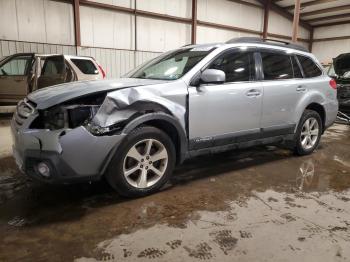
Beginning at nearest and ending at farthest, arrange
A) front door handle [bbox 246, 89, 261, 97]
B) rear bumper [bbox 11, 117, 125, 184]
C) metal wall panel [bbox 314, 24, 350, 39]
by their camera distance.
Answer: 1. rear bumper [bbox 11, 117, 125, 184]
2. front door handle [bbox 246, 89, 261, 97]
3. metal wall panel [bbox 314, 24, 350, 39]

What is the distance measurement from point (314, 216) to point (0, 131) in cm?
586

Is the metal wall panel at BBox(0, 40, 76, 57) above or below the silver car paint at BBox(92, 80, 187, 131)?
above

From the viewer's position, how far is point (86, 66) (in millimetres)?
8039

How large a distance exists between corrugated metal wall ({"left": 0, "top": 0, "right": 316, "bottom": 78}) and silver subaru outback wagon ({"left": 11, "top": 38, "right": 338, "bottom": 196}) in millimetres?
7763

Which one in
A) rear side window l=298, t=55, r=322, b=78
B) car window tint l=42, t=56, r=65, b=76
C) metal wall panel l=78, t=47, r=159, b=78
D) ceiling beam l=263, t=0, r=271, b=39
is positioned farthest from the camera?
ceiling beam l=263, t=0, r=271, b=39

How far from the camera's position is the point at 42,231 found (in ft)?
7.72

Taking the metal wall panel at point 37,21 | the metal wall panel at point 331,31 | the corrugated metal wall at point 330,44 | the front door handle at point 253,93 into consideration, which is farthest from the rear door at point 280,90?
the metal wall panel at point 331,31

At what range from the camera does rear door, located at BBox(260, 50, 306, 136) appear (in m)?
3.77

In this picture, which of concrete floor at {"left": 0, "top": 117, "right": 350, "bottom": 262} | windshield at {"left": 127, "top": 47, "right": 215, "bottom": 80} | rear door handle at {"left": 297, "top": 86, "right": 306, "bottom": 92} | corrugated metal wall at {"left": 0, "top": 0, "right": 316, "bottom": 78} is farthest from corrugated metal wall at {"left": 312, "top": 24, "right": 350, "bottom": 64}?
concrete floor at {"left": 0, "top": 117, "right": 350, "bottom": 262}

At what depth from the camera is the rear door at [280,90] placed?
12.4 feet

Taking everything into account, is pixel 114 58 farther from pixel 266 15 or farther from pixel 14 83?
pixel 266 15

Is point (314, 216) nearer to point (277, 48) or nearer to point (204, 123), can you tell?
point (204, 123)

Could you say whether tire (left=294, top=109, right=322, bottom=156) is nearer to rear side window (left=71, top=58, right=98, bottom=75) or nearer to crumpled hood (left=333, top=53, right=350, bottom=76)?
crumpled hood (left=333, top=53, right=350, bottom=76)

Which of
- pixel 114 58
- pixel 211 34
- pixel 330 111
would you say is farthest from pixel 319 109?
pixel 211 34
